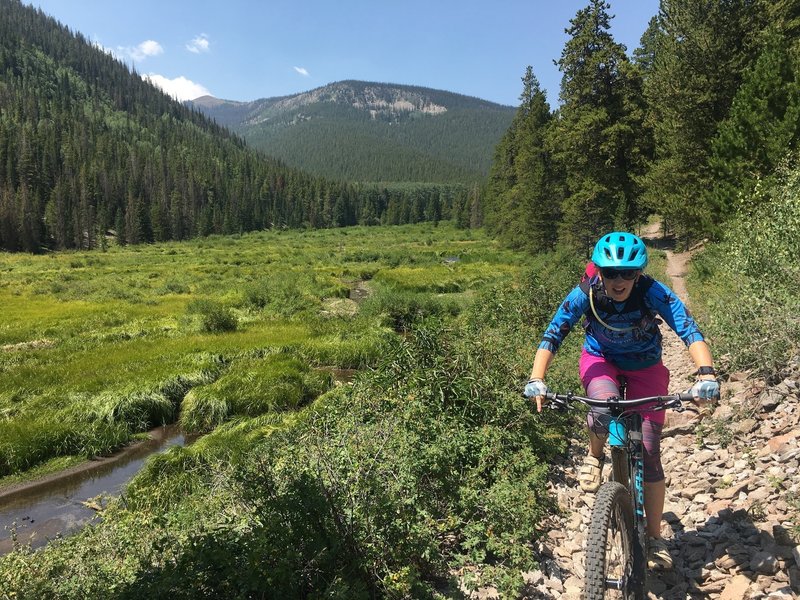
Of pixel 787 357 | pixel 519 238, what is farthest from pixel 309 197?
pixel 787 357

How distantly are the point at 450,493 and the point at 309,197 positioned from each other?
141 meters

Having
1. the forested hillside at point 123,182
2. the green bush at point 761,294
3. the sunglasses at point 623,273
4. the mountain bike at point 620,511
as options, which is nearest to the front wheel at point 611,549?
the mountain bike at point 620,511

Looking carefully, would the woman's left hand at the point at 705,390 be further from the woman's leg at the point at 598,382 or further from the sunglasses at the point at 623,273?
the sunglasses at the point at 623,273

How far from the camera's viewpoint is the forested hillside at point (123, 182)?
289 ft

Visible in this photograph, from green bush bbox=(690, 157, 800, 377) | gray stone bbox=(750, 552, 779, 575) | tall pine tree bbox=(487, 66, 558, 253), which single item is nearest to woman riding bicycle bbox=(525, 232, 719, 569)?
gray stone bbox=(750, 552, 779, 575)

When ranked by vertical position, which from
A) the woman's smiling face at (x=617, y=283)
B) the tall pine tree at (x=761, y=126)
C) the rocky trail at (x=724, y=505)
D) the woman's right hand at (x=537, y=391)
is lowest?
the rocky trail at (x=724, y=505)

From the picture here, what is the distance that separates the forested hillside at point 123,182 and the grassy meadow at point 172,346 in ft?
179

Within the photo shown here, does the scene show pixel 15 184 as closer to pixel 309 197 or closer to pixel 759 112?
pixel 309 197

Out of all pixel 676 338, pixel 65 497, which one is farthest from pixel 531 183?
pixel 65 497

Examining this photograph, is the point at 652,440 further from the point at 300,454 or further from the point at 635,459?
the point at 300,454

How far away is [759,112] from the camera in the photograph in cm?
1573

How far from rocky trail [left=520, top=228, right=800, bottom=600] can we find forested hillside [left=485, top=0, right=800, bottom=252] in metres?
9.53

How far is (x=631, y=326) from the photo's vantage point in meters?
4.04

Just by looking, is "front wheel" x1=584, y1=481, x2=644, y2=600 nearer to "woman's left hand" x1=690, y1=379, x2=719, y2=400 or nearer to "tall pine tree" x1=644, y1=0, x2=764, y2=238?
"woman's left hand" x1=690, y1=379, x2=719, y2=400
